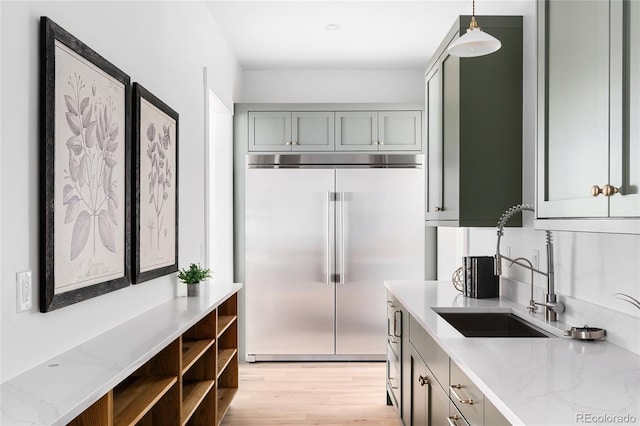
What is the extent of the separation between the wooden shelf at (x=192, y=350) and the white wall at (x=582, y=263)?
164 cm

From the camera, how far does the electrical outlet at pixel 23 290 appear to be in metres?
1.42

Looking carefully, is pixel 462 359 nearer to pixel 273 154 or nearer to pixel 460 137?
pixel 460 137

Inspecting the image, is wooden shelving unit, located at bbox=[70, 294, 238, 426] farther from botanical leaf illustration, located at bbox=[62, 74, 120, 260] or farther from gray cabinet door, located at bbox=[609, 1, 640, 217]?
gray cabinet door, located at bbox=[609, 1, 640, 217]

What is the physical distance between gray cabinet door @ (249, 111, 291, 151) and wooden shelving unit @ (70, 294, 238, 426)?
168 cm

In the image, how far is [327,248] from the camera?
15.1 ft

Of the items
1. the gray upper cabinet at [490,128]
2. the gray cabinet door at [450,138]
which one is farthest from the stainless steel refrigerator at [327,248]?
the gray upper cabinet at [490,128]

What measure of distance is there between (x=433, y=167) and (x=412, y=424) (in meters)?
1.54

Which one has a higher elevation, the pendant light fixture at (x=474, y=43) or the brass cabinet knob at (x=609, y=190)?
the pendant light fixture at (x=474, y=43)

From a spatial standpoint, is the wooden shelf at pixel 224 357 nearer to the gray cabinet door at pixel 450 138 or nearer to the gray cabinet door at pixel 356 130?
the gray cabinet door at pixel 450 138

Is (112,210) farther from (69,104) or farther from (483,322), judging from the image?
(483,322)

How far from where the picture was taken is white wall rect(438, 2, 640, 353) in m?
1.74

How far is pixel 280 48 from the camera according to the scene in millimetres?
4340

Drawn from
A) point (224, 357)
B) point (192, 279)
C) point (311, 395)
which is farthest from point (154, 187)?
point (311, 395)

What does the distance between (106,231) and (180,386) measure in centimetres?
73
